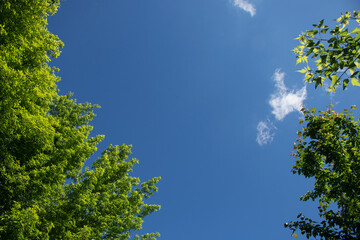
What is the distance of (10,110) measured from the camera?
21.4 feet

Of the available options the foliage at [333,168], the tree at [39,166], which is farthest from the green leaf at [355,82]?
the tree at [39,166]

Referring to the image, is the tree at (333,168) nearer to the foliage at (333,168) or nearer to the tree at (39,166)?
the foliage at (333,168)

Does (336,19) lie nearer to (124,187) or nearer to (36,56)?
(124,187)

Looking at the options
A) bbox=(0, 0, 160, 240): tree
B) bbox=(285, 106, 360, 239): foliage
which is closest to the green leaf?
bbox=(285, 106, 360, 239): foliage

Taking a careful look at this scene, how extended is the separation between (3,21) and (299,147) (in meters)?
11.8

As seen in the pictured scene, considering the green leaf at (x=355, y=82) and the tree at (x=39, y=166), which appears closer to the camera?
the green leaf at (x=355, y=82)

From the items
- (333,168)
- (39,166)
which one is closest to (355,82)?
(333,168)

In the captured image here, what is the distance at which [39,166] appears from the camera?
791 centimetres

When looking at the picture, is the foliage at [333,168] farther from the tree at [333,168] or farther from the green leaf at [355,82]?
the green leaf at [355,82]

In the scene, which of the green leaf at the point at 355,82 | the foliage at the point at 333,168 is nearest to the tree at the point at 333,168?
the foliage at the point at 333,168

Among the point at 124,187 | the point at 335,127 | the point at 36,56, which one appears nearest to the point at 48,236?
the point at 124,187

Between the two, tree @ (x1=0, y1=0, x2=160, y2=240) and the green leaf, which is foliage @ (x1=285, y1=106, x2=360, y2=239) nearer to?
the green leaf

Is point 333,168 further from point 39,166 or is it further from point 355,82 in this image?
point 39,166

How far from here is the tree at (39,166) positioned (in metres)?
6.55
